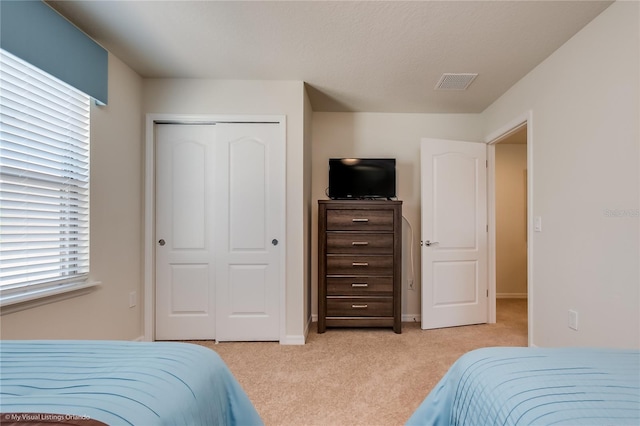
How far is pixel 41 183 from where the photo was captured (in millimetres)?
1776

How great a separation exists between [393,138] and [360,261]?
1.57 meters

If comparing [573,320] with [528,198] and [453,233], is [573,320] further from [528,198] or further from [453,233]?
[453,233]

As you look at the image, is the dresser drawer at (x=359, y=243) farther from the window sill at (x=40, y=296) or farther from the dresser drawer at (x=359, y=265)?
the window sill at (x=40, y=296)

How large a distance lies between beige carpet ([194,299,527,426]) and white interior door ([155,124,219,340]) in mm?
384

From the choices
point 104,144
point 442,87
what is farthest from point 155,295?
point 442,87

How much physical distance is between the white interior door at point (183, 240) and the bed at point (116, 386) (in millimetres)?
1802

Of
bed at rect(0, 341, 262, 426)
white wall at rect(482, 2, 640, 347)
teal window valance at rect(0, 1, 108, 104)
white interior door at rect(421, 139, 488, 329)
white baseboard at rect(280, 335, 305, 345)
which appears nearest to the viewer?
bed at rect(0, 341, 262, 426)

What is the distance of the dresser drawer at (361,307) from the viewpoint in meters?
2.97

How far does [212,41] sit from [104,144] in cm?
116

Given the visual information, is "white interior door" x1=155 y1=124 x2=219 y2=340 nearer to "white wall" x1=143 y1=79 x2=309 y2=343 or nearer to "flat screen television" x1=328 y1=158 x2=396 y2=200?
"white wall" x1=143 y1=79 x2=309 y2=343

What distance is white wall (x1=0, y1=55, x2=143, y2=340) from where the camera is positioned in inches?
78.2

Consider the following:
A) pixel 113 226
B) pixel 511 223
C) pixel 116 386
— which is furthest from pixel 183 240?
pixel 511 223

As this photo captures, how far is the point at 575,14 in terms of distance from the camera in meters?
1.82


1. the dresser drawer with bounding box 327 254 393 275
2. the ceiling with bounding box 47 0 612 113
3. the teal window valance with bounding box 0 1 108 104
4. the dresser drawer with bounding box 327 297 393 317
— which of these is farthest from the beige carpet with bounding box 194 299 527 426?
the ceiling with bounding box 47 0 612 113
